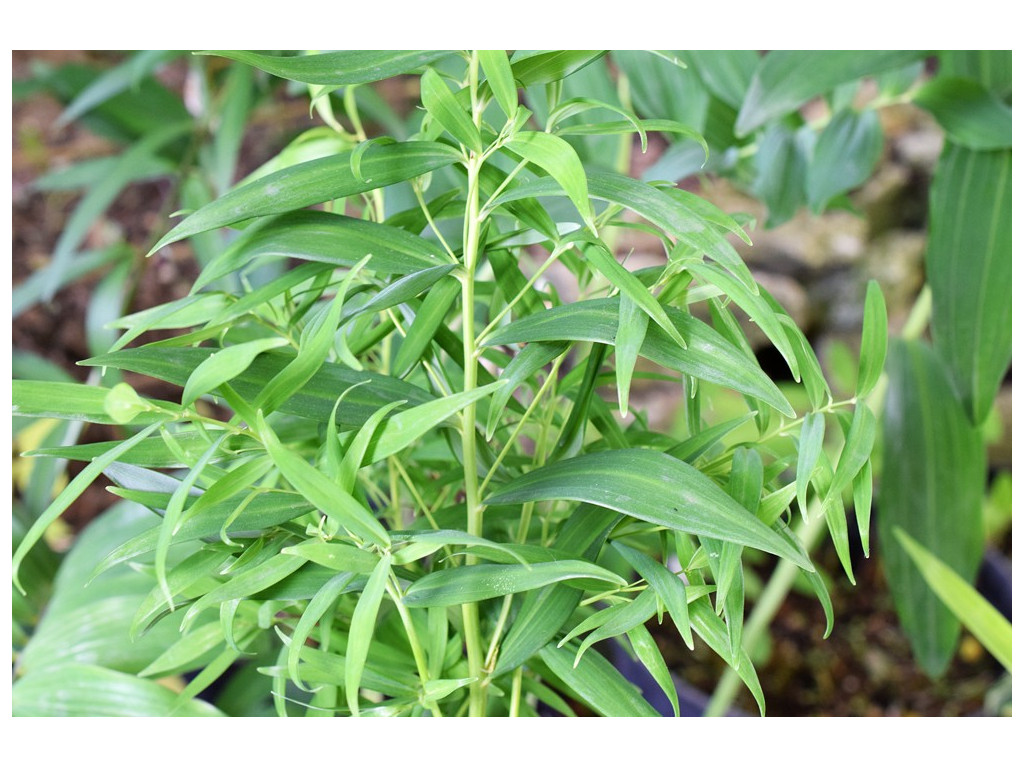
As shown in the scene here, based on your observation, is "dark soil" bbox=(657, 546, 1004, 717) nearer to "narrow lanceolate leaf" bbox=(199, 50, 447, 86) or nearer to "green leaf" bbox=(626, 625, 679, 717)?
"green leaf" bbox=(626, 625, 679, 717)

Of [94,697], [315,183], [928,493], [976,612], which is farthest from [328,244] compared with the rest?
[928,493]

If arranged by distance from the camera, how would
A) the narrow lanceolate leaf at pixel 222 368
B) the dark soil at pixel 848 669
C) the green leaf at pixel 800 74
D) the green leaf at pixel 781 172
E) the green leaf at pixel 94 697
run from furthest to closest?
the dark soil at pixel 848 669 < the green leaf at pixel 781 172 < the green leaf at pixel 800 74 < the green leaf at pixel 94 697 < the narrow lanceolate leaf at pixel 222 368

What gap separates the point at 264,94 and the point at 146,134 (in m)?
0.14

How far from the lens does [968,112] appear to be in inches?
22.7

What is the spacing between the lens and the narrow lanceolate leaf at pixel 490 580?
245 mm

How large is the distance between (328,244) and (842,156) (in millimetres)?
471

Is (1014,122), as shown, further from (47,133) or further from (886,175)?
(47,133)

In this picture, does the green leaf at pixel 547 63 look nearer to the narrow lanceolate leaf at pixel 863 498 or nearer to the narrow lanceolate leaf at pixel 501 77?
the narrow lanceolate leaf at pixel 501 77

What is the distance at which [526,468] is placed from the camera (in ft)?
1.29

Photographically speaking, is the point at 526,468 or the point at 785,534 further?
the point at 526,468

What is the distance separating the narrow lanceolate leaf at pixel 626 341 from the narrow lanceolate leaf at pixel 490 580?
0.16ft


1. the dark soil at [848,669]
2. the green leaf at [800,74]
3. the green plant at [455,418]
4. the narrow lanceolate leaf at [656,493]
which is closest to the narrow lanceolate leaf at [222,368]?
the green plant at [455,418]

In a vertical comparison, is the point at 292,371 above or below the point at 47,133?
below
